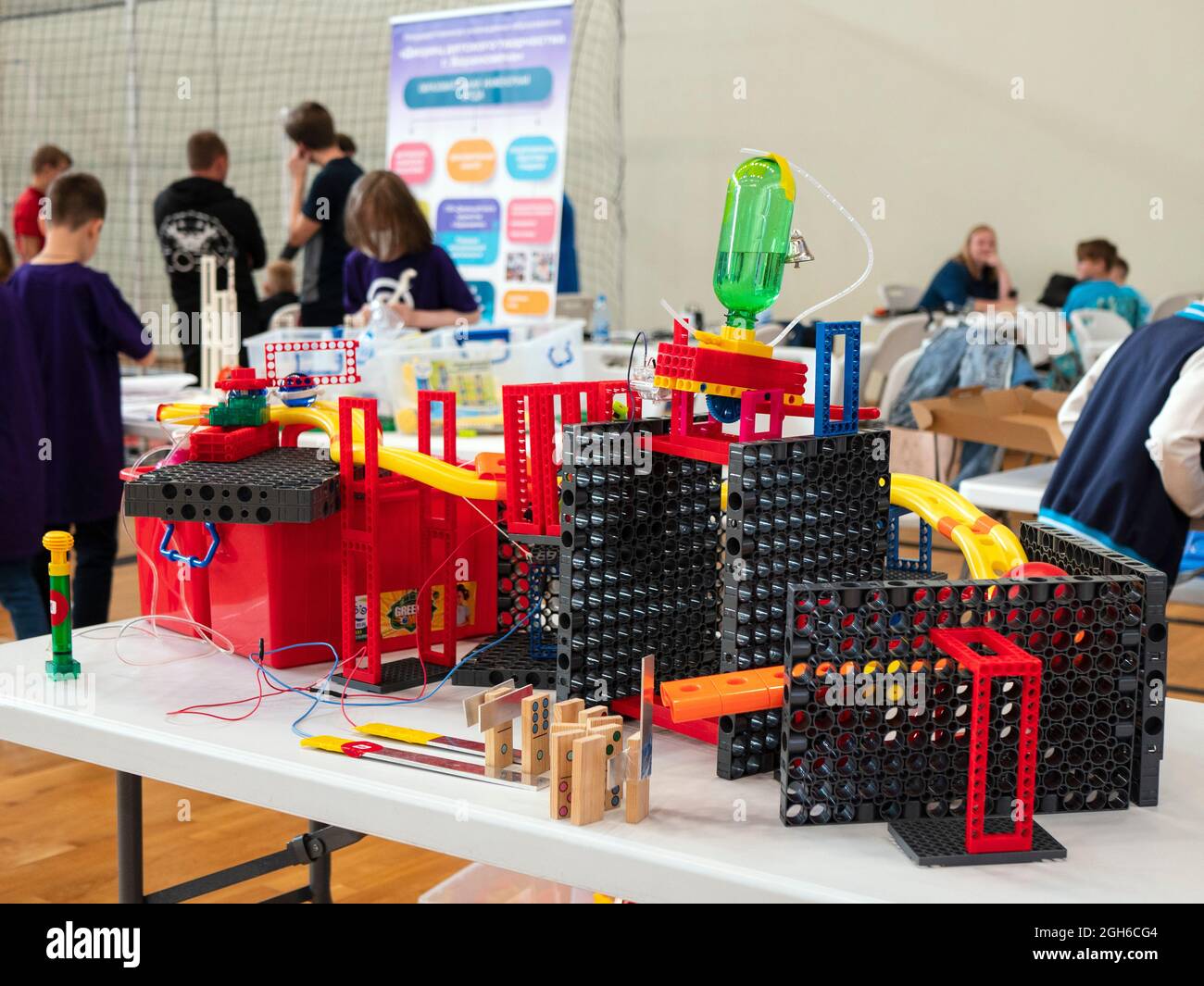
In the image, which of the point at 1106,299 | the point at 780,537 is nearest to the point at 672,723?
the point at 780,537

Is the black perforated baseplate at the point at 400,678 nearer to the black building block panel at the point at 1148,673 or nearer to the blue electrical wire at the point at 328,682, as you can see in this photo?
the blue electrical wire at the point at 328,682

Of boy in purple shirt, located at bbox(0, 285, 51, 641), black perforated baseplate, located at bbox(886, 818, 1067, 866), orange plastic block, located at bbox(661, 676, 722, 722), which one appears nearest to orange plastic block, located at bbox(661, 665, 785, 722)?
orange plastic block, located at bbox(661, 676, 722, 722)

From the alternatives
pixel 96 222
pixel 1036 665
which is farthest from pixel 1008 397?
pixel 1036 665

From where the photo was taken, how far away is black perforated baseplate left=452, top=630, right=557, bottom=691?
1.47 m

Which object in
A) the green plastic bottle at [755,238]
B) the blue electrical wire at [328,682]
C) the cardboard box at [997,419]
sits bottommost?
the blue electrical wire at [328,682]

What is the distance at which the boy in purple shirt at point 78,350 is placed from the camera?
329 centimetres

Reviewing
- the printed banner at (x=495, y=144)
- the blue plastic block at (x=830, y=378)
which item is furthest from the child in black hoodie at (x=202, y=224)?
the blue plastic block at (x=830, y=378)

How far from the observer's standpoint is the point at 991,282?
8391mm

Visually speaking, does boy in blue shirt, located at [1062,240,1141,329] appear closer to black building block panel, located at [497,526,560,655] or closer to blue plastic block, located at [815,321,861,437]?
black building block panel, located at [497,526,560,655]

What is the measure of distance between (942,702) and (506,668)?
0.58m

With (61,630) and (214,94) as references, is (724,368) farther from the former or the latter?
(214,94)

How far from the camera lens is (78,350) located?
10.9 feet

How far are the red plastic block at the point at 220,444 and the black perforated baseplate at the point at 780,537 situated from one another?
27.7 inches
